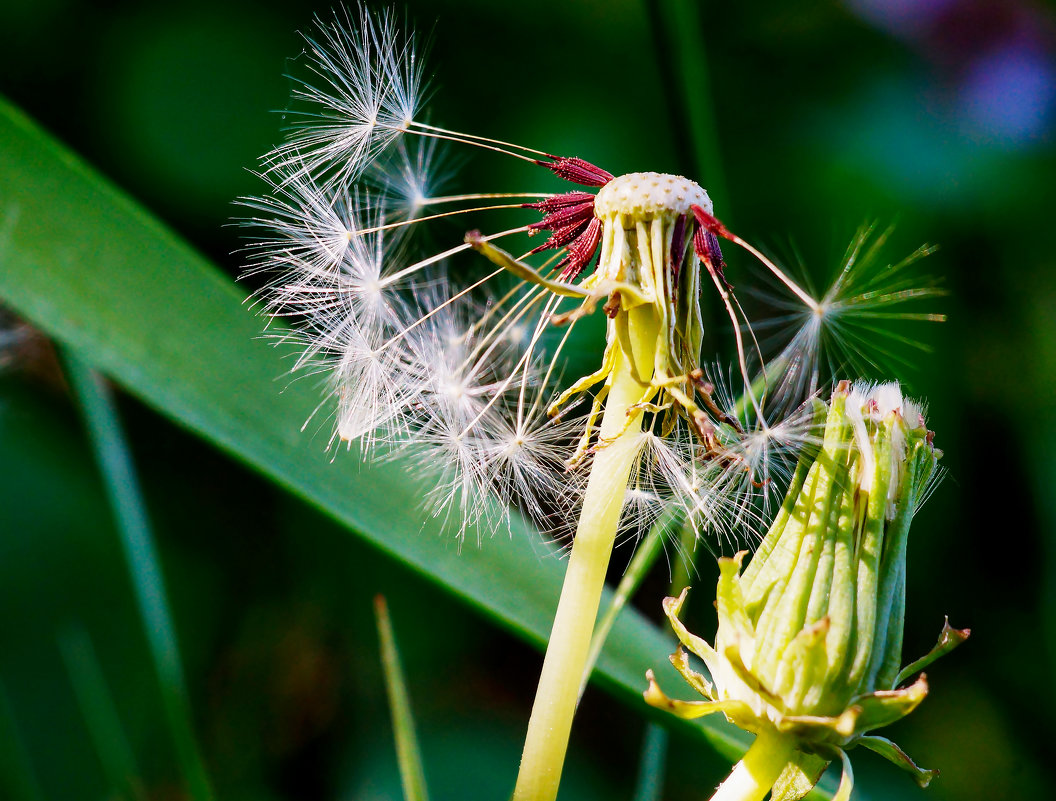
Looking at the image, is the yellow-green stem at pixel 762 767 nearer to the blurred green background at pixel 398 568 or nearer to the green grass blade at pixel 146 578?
the green grass blade at pixel 146 578

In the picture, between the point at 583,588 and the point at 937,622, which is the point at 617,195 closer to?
the point at 583,588

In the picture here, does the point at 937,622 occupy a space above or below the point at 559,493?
above

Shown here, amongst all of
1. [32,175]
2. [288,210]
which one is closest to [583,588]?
[288,210]

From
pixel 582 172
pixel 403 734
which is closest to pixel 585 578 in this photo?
pixel 403 734

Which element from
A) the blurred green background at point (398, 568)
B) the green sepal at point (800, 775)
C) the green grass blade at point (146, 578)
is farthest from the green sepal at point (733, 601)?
the blurred green background at point (398, 568)

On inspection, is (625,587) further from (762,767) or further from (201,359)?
(201,359)
